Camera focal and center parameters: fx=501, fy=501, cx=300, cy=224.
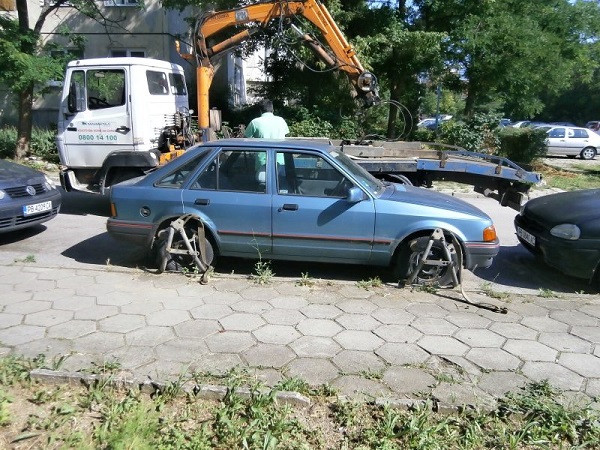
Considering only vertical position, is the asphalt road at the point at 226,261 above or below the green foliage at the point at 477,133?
below

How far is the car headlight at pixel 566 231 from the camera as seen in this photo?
552cm

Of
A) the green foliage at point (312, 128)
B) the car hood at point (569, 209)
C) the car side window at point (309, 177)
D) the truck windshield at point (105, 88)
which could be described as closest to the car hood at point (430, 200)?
the car side window at point (309, 177)

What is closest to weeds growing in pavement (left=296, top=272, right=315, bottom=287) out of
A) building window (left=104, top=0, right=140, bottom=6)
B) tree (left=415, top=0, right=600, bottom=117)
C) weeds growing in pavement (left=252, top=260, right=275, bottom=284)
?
weeds growing in pavement (left=252, top=260, right=275, bottom=284)

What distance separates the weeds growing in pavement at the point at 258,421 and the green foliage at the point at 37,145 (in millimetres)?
13199

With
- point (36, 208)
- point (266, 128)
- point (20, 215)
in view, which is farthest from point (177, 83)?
point (20, 215)

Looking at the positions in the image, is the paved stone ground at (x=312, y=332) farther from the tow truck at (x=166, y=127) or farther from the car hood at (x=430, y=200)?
the tow truck at (x=166, y=127)

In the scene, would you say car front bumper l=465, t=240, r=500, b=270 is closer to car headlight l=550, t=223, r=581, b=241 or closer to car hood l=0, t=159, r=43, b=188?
car headlight l=550, t=223, r=581, b=241

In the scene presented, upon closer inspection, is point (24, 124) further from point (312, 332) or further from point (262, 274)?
point (312, 332)

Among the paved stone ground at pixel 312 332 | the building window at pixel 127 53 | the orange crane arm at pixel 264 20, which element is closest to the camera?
the paved stone ground at pixel 312 332

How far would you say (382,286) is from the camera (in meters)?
5.38

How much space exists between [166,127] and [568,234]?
21.6 ft

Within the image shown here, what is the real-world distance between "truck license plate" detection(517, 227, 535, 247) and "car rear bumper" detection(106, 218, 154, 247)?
446 centimetres

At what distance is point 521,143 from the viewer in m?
15.8

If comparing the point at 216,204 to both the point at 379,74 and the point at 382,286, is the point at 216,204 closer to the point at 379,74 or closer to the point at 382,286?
the point at 382,286
